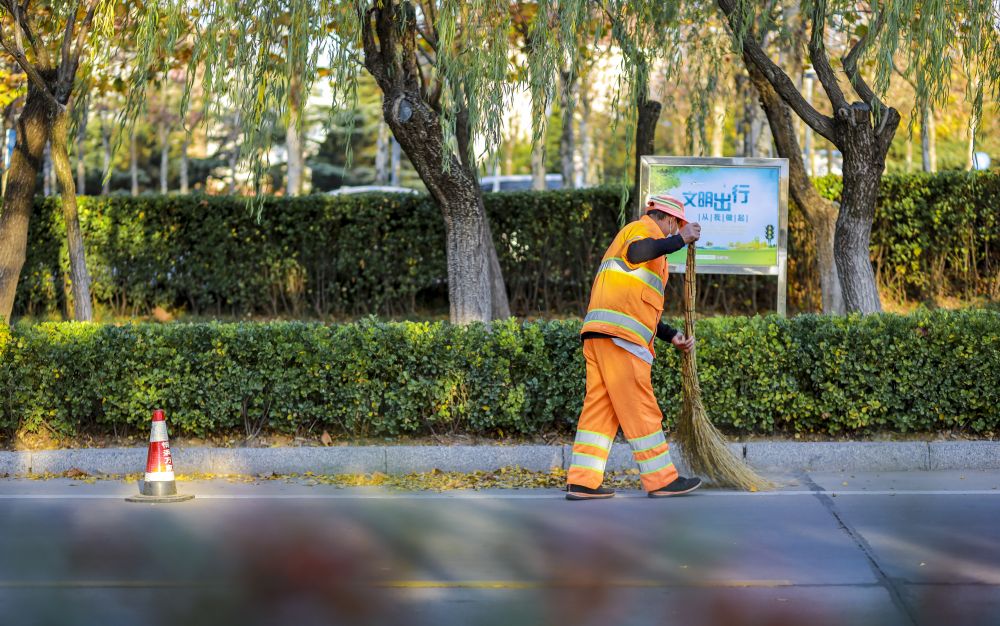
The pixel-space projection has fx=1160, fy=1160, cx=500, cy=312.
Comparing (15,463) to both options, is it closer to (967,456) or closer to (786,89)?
(967,456)

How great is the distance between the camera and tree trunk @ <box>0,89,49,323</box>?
1199 cm

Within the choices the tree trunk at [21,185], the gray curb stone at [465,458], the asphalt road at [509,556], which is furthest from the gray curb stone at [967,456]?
the tree trunk at [21,185]

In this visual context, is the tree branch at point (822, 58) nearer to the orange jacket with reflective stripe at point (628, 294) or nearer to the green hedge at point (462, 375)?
the green hedge at point (462, 375)

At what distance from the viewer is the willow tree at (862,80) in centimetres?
887

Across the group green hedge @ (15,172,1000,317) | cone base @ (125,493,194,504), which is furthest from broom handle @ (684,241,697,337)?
green hedge @ (15,172,1000,317)

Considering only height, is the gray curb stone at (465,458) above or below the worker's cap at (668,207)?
below

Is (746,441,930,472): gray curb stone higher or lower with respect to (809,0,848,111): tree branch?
lower

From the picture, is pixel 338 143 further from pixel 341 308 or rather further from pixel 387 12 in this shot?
pixel 387 12

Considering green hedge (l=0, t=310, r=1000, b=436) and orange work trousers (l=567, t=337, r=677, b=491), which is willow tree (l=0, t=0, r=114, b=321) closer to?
green hedge (l=0, t=310, r=1000, b=436)

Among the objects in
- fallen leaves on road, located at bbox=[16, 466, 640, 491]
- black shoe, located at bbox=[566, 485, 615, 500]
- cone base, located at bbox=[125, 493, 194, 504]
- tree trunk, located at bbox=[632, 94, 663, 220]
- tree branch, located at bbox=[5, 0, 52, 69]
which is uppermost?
tree branch, located at bbox=[5, 0, 52, 69]

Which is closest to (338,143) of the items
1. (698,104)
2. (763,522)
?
(698,104)

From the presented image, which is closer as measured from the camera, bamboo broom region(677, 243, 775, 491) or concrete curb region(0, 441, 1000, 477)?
bamboo broom region(677, 243, 775, 491)

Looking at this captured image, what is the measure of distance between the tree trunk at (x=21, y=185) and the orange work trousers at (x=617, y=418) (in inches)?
286

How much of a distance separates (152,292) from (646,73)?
716 centimetres
